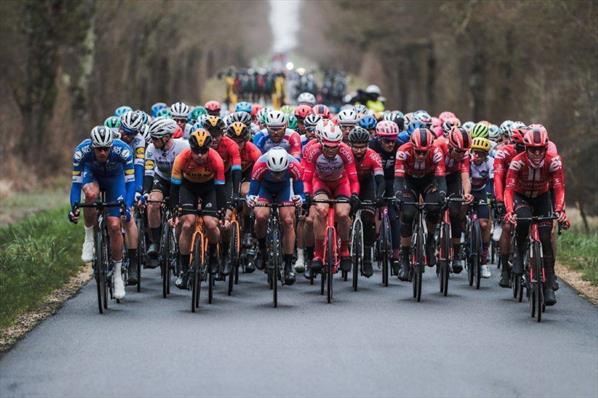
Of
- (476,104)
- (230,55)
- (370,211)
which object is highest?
(230,55)

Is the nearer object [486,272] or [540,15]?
[486,272]

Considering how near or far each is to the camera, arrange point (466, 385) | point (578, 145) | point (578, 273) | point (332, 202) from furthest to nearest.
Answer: point (578, 145) < point (578, 273) < point (332, 202) < point (466, 385)

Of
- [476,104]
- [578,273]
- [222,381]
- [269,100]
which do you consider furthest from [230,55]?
[222,381]

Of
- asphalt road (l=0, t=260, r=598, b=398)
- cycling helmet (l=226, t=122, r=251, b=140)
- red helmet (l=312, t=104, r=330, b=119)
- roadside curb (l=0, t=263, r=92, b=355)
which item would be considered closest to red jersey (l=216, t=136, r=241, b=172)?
cycling helmet (l=226, t=122, r=251, b=140)

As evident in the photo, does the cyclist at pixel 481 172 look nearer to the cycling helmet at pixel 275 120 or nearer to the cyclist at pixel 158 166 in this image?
the cycling helmet at pixel 275 120

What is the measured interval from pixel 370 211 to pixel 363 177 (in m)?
0.44

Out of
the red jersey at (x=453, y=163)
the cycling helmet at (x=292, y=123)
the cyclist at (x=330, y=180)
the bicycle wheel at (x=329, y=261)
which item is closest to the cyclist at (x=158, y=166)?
the cyclist at (x=330, y=180)

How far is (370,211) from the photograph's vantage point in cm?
1752

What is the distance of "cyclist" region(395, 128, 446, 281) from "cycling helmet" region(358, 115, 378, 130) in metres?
2.24

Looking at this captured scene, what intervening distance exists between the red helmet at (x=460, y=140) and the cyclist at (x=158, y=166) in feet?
10.6

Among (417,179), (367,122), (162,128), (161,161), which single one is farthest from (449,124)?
(162,128)

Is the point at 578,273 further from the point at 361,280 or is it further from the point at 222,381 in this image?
the point at 222,381

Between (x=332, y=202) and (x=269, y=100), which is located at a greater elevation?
(x=269, y=100)

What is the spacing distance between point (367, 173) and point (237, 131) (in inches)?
75.3
